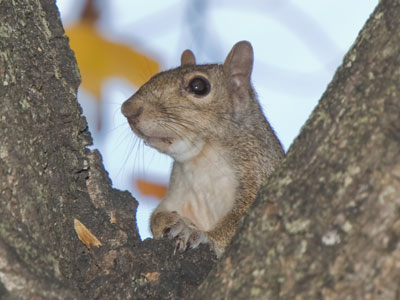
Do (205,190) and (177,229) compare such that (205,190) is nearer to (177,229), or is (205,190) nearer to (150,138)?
(150,138)

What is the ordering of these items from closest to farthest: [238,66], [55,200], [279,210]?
[279,210], [55,200], [238,66]

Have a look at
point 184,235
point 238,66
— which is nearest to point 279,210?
point 184,235

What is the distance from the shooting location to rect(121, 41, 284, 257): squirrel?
339 centimetres

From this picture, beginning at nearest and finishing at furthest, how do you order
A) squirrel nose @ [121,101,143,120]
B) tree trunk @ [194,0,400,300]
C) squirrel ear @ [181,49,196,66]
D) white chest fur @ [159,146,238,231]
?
tree trunk @ [194,0,400,300] < squirrel nose @ [121,101,143,120] < white chest fur @ [159,146,238,231] < squirrel ear @ [181,49,196,66]

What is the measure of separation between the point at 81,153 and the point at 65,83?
269 mm

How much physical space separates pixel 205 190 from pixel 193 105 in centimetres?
44

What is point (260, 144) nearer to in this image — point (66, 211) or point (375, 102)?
point (66, 211)

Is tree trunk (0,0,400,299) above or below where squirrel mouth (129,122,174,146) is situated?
below

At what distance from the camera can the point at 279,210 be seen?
1.73 meters

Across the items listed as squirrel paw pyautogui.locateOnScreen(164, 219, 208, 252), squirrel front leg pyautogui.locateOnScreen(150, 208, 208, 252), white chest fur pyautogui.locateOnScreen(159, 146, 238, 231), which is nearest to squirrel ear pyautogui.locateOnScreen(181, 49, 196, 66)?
white chest fur pyautogui.locateOnScreen(159, 146, 238, 231)

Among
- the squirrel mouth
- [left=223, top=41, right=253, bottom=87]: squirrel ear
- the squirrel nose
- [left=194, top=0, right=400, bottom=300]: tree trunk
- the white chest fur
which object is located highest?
[left=223, top=41, right=253, bottom=87]: squirrel ear

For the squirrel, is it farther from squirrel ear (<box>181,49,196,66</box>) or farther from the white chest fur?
squirrel ear (<box>181,49,196,66</box>)

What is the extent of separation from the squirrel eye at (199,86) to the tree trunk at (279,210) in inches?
51.0

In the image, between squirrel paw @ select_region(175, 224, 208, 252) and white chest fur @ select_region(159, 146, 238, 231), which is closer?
squirrel paw @ select_region(175, 224, 208, 252)
